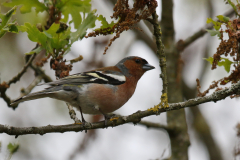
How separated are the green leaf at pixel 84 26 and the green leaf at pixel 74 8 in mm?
320

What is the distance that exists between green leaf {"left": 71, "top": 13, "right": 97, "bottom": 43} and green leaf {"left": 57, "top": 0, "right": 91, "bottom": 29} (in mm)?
320

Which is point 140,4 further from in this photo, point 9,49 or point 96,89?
point 9,49

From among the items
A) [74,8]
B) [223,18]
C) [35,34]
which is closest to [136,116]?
[223,18]

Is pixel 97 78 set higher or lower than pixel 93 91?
higher

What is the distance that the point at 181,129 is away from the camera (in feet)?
17.3

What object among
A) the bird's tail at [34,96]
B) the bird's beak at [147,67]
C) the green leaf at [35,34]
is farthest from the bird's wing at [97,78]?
the green leaf at [35,34]

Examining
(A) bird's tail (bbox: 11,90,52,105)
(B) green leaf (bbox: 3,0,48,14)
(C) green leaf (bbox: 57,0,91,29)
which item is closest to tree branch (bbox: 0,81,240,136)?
(A) bird's tail (bbox: 11,90,52,105)

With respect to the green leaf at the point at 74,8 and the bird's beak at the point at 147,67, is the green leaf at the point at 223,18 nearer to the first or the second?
the green leaf at the point at 74,8

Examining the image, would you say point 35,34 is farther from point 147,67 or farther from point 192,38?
point 192,38

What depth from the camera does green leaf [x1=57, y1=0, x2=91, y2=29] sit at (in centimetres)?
450

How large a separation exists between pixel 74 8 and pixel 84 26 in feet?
2.15

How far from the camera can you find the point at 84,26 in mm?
4238

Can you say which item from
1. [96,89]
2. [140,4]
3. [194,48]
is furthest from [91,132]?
[140,4]

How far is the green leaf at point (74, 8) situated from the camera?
4.50 m
